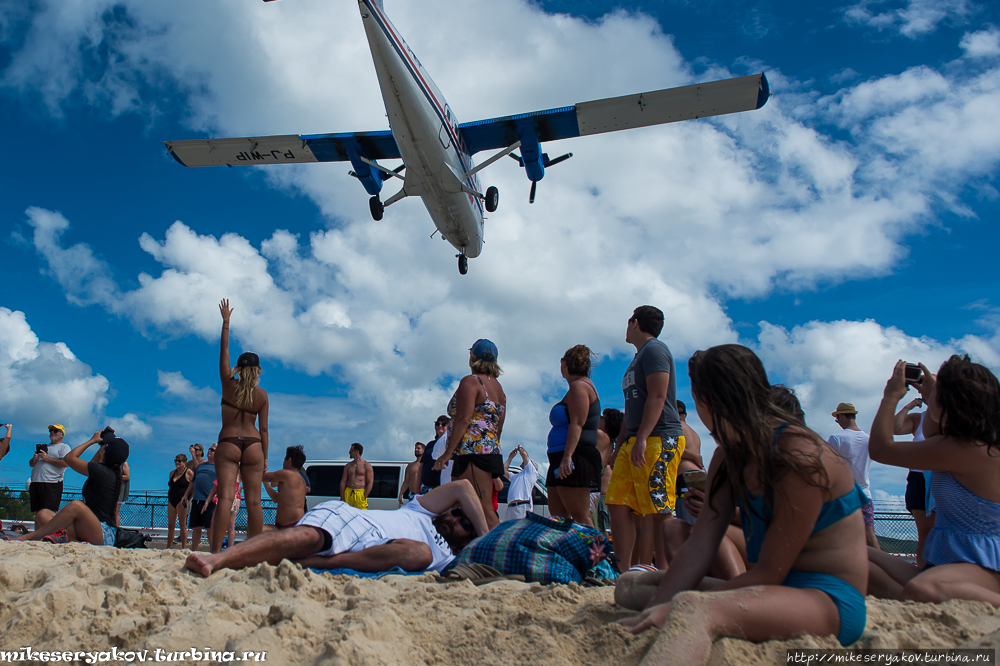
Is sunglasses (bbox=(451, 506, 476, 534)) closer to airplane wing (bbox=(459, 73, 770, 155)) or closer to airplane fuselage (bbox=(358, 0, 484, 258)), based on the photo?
airplane fuselage (bbox=(358, 0, 484, 258))

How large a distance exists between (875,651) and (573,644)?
0.77 meters

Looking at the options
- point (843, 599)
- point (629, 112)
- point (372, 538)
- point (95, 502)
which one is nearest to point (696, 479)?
point (843, 599)

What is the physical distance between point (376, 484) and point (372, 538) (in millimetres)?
6364

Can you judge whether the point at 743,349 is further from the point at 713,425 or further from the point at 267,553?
the point at 267,553

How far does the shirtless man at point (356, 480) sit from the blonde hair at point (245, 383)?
369 centimetres

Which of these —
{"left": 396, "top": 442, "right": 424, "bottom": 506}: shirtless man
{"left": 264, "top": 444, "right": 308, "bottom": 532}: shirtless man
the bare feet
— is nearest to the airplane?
{"left": 396, "top": 442, "right": 424, "bottom": 506}: shirtless man

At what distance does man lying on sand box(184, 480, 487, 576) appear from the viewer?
2.75 m

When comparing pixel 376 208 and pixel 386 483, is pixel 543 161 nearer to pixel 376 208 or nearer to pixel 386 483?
pixel 376 208

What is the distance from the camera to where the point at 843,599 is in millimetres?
1490

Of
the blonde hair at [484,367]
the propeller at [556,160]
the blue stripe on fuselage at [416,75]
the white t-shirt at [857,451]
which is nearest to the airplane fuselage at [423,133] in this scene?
the blue stripe on fuselage at [416,75]

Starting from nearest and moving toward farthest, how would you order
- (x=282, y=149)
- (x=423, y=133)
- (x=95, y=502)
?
(x=95, y=502) < (x=423, y=133) < (x=282, y=149)

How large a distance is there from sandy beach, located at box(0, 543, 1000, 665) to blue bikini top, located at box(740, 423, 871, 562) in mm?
305

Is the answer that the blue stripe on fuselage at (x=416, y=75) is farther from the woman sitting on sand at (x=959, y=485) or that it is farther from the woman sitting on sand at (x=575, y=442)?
the woman sitting on sand at (x=959, y=485)

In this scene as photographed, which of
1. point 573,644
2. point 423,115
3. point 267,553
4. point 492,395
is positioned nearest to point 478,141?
point 423,115
